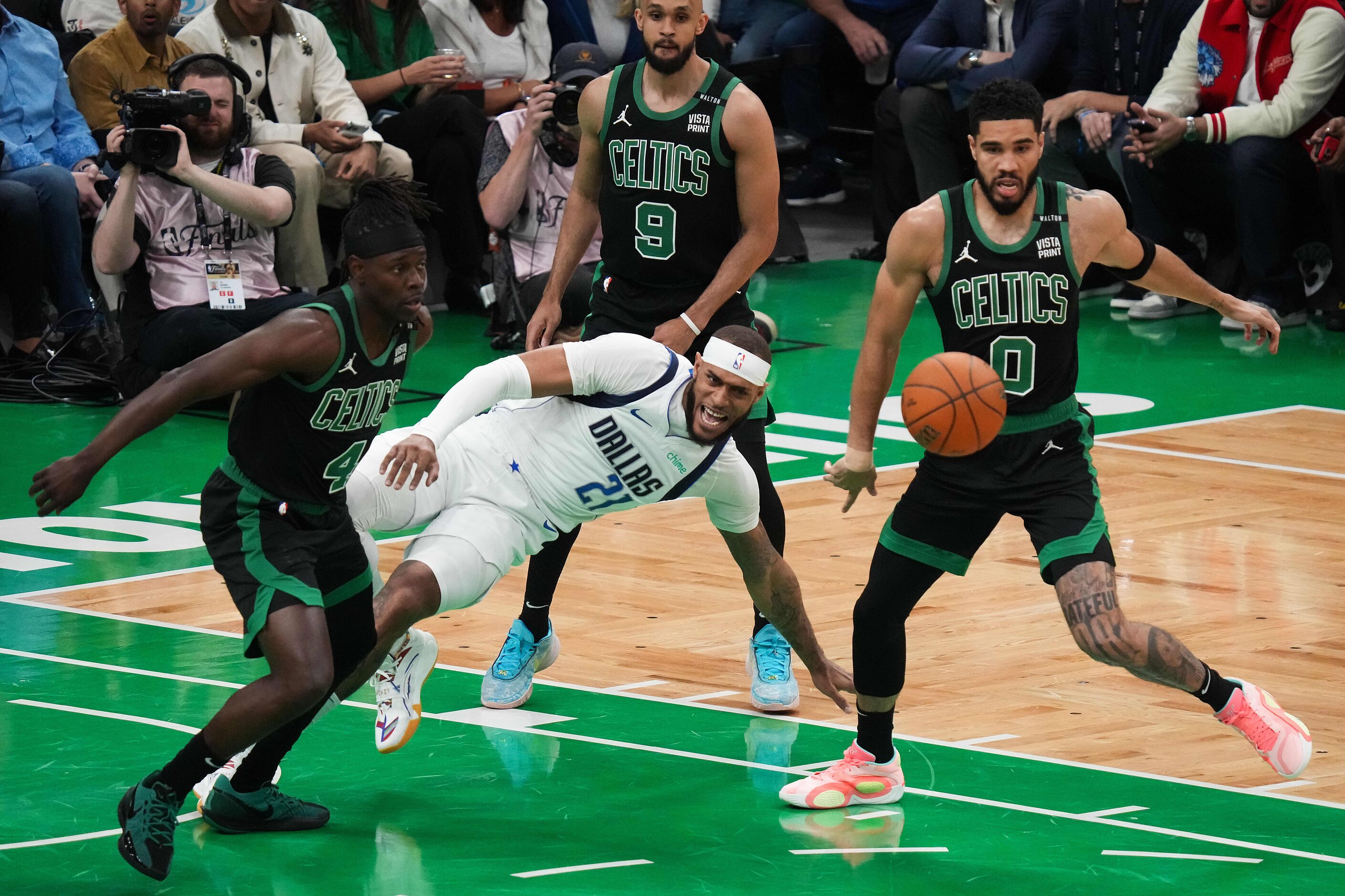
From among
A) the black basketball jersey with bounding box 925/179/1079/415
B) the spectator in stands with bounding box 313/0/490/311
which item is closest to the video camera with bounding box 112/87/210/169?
the spectator in stands with bounding box 313/0/490/311

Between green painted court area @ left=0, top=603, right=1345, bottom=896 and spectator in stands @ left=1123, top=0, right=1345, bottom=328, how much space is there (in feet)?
23.9

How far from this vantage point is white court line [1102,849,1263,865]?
201 inches

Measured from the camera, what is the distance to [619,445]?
584 centimetres

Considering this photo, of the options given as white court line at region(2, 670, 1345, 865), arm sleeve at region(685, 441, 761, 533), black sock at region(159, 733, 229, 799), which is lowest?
white court line at region(2, 670, 1345, 865)

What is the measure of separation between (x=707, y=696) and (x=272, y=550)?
195 cm

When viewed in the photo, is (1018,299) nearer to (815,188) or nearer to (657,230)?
(657,230)

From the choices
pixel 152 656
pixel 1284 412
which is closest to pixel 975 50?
pixel 1284 412

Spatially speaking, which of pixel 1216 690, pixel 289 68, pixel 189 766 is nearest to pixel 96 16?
pixel 289 68

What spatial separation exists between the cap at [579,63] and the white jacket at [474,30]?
1897 mm

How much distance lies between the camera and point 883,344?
5.55m

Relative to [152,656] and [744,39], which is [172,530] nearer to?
[152,656]

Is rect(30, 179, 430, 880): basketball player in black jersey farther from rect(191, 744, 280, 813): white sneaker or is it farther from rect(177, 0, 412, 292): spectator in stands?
rect(177, 0, 412, 292): spectator in stands

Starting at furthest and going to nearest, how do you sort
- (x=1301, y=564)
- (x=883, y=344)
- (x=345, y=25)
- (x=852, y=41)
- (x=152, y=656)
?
(x=852, y=41)
(x=345, y=25)
(x=1301, y=564)
(x=152, y=656)
(x=883, y=344)

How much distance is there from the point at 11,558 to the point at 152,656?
1.58 meters
